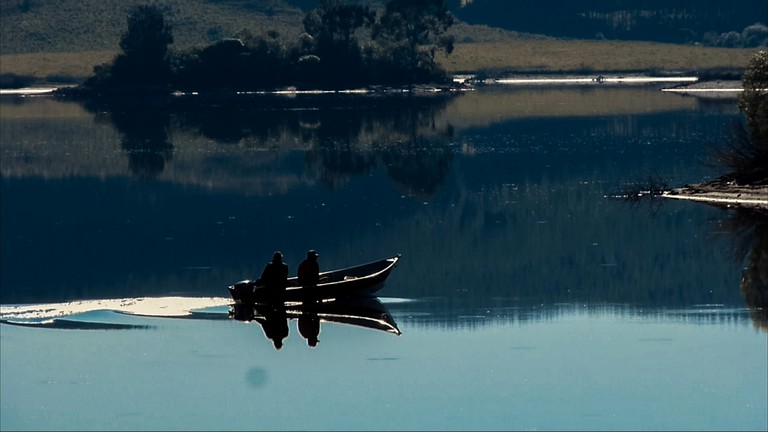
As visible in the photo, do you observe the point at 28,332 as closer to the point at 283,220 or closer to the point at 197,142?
the point at 283,220

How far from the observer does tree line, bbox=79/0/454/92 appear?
145m

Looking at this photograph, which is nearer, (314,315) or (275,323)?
(275,323)

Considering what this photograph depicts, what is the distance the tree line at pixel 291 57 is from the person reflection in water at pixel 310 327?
109075 mm

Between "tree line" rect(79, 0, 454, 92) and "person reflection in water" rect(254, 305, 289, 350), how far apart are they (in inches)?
4269

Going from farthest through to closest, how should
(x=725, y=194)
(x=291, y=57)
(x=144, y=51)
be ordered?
(x=291, y=57) → (x=144, y=51) → (x=725, y=194)

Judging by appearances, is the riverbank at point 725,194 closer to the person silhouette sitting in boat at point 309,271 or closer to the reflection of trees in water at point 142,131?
the person silhouette sitting in boat at point 309,271

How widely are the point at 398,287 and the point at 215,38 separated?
155 meters

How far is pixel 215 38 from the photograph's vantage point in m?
193

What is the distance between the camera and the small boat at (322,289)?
36.9 m

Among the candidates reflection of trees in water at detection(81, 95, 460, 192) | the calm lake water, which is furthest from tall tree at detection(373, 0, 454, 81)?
the calm lake water

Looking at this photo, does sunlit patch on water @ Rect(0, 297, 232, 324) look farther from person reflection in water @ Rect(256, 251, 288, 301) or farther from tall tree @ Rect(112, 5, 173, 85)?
Result: tall tree @ Rect(112, 5, 173, 85)

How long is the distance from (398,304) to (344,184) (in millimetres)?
30390

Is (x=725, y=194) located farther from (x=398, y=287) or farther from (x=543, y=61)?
(x=543, y=61)

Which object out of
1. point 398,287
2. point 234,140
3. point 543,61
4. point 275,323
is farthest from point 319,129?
point 543,61
